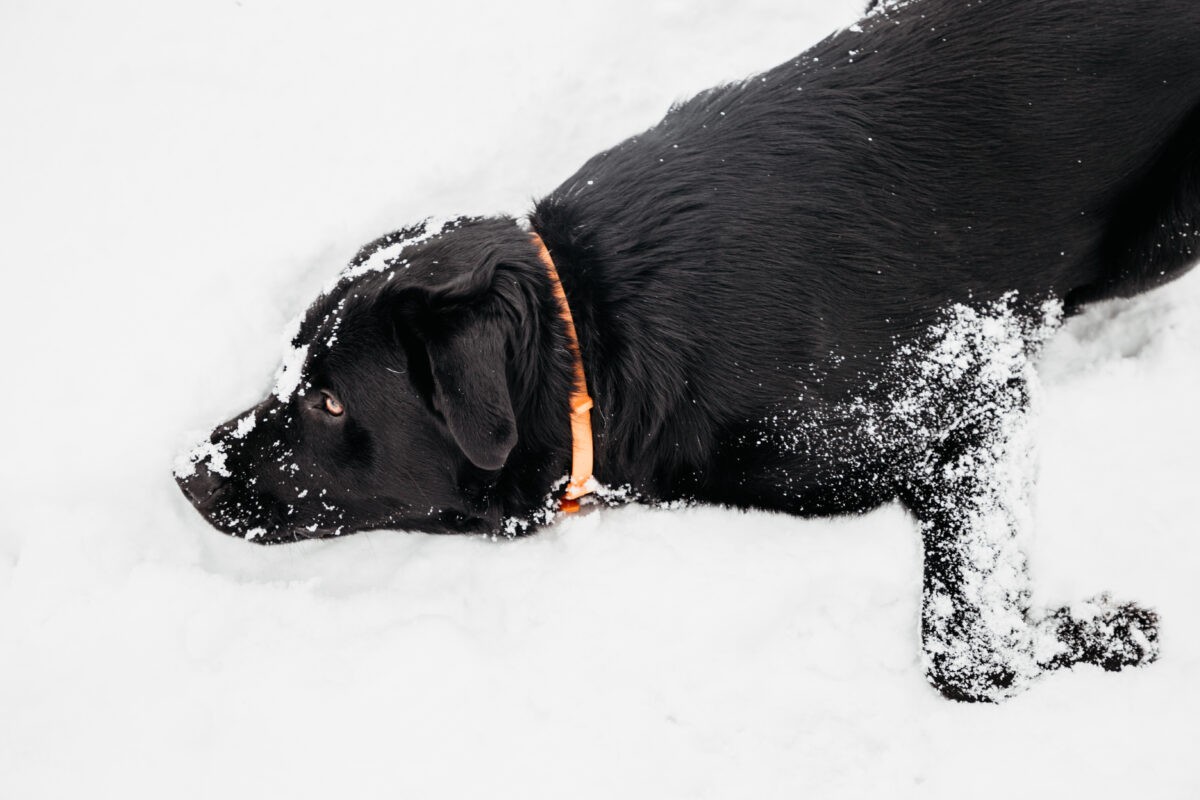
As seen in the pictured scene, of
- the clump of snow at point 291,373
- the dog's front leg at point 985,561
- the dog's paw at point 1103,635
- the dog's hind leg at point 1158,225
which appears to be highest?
the clump of snow at point 291,373

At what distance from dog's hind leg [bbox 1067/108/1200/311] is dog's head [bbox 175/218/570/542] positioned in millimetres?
2239

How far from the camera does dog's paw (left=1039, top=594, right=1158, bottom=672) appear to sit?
3219 mm

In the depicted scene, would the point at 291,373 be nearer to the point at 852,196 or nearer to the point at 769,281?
the point at 769,281

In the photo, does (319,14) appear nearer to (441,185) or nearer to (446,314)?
(441,185)

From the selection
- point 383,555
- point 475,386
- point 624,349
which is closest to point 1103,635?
point 624,349

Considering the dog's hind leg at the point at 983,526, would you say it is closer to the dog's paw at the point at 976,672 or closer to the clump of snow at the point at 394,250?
the dog's paw at the point at 976,672

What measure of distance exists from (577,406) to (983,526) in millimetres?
1612

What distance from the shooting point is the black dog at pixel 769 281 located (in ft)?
8.80

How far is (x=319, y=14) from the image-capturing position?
3975mm

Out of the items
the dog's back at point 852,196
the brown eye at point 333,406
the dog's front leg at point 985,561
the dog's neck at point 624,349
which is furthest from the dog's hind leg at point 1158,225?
the brown eye at point 333,406

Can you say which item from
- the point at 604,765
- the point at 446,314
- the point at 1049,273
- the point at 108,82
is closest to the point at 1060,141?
the point at 1049,273

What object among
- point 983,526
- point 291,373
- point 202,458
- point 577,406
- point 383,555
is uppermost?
point 291,373

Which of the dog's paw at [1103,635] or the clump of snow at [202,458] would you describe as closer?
the clump of snow at [202,458]

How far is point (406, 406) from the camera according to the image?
269cm
